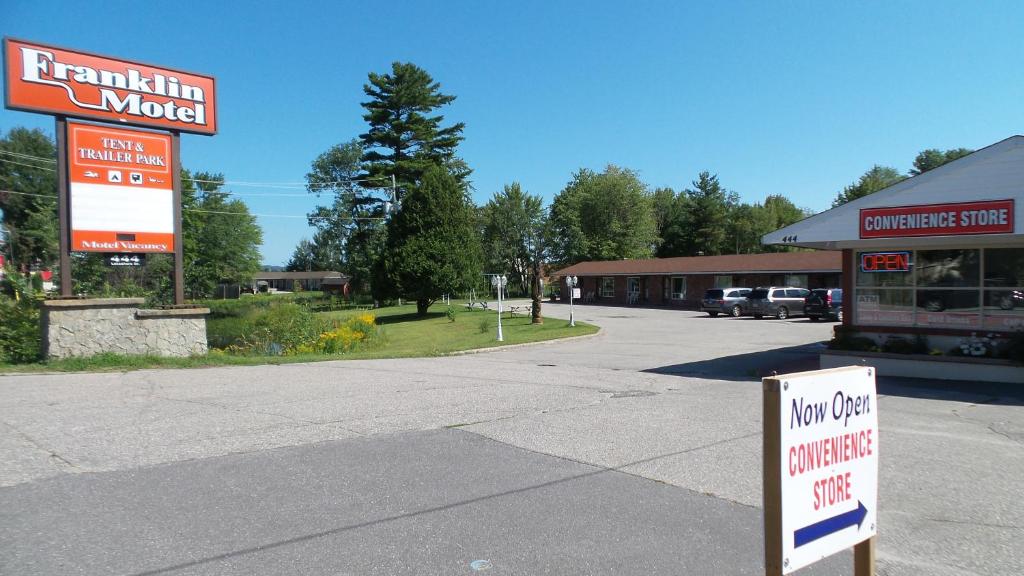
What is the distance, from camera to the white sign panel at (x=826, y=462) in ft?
8.84

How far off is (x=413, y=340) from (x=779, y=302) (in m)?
21.2

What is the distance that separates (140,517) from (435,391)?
6.92m

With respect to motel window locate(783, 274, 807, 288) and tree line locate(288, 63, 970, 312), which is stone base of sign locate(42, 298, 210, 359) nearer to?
tree line locate(288, 63, 970, 312)

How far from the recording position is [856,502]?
9.92ft

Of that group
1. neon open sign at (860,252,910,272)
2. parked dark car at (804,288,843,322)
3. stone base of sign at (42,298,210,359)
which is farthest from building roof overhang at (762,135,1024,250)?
parked dark car at (804,288,843,322)

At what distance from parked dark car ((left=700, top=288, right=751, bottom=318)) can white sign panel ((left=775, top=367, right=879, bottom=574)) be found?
126ft

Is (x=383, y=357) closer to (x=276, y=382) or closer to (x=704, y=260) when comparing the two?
(x=276, y=382)

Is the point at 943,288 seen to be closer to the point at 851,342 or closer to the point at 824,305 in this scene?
the point at 851,342

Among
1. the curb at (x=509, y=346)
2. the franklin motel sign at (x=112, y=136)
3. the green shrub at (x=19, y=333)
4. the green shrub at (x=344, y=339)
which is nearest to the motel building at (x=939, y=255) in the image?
the curb at (x=509, y=346)

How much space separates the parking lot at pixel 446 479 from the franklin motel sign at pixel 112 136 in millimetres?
5045

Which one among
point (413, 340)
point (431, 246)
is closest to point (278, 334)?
point (413, 340)

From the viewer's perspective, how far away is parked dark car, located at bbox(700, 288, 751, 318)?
3994 cm

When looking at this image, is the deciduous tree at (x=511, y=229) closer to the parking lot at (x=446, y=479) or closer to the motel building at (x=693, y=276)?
the motel building at (x=693, y=276)

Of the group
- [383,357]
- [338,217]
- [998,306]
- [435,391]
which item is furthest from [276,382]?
[338,217]
